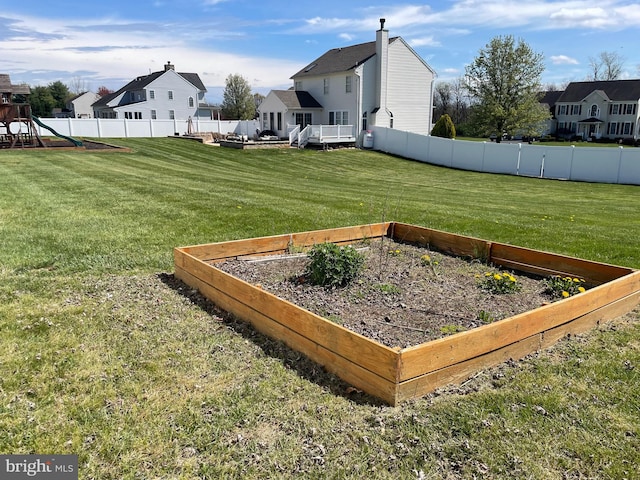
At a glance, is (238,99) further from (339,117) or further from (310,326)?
(310,326)

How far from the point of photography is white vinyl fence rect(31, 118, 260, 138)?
108ft

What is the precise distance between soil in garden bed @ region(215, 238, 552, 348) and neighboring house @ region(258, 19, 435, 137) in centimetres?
2745

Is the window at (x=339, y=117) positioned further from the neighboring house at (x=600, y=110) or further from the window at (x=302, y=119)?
the neighboring house at (x=600, y=110)

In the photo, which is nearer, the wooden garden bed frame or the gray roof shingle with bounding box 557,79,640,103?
the wooden garden bed frame

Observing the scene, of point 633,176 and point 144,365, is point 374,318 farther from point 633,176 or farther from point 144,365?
point 633,176

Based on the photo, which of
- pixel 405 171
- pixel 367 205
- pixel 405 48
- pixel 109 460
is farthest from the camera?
pixel 405 48

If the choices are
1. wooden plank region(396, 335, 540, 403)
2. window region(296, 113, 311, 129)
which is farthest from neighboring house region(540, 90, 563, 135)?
wooden plank region(396, 335, 540, 403)

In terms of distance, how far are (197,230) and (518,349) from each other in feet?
17.2

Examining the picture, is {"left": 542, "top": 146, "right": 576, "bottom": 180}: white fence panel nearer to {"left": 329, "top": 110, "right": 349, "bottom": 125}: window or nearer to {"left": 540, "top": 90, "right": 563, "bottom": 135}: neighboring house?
{"left": 329, "top": 110, "right": 349, "bottom": 125}: window

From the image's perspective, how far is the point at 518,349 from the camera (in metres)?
3.81

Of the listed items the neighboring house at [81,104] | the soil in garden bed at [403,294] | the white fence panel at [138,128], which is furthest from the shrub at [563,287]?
the neighboring house at [81,104]

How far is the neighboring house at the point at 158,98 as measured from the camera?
156 ft

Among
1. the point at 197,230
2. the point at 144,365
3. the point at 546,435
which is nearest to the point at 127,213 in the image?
the point at 197,230

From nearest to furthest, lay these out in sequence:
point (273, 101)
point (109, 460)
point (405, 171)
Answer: point (109, 460)
point (405, 171)
point (273, 101)
